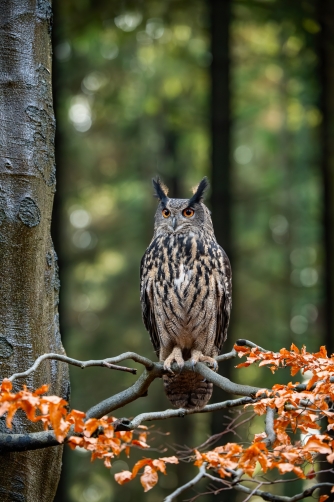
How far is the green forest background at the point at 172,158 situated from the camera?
27.3 feet

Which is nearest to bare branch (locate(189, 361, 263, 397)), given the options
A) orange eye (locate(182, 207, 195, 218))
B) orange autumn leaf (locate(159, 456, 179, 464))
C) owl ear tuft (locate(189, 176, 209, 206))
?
orange autumn leaf (locate(159, 456, 179, 464))

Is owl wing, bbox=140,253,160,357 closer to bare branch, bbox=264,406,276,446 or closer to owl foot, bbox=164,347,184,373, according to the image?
owl foot, bbox=164,347,184,373

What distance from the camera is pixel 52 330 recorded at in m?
3.28

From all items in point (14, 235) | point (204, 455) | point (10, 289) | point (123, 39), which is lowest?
point (204, 455)

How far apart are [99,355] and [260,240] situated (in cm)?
417

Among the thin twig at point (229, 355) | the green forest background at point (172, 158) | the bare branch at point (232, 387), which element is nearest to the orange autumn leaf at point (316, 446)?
the bare branch at point (232, 387)

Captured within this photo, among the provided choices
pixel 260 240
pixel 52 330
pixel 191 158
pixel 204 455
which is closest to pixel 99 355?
pixel 260 240

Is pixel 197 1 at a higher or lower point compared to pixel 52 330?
higher

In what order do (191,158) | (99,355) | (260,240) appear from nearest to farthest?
(99,355) < (260,240) < (191,158)

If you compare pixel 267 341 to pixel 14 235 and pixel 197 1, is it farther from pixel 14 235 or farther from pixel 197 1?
pixel 14 235

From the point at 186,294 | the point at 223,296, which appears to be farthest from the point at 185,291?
the point at 223,296

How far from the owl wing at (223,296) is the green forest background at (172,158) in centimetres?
341

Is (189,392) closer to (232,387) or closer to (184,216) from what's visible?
(184,216)

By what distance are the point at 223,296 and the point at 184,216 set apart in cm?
73
